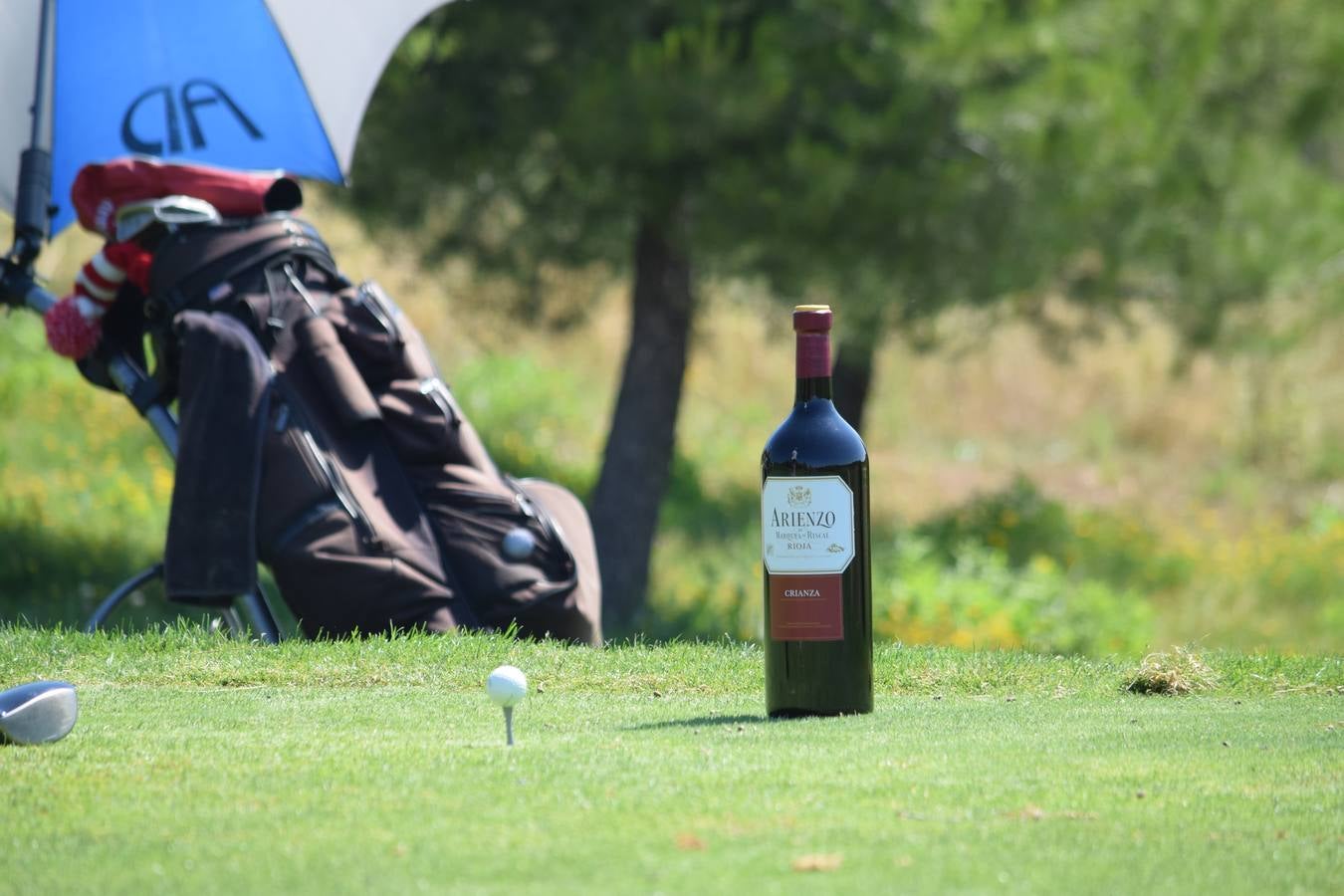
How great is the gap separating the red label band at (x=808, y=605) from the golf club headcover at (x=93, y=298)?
393 centimetres

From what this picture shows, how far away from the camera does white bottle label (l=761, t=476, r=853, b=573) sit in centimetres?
398

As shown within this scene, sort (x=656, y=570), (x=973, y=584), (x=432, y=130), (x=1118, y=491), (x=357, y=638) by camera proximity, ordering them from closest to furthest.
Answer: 1. (x=357, y=638)
2. (x=432, y=130)
3. (x=973, y=584)
4. (x=656, y=570)
5. (x=1118, y=491)

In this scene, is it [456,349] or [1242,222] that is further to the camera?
[456,349]

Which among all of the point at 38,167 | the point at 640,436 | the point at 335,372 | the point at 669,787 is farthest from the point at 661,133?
the point at 669,787

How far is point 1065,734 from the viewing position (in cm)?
394

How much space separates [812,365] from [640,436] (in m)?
7.57

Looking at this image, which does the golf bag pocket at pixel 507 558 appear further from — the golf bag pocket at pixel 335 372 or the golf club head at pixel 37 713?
the golf club head at pixel 37 713

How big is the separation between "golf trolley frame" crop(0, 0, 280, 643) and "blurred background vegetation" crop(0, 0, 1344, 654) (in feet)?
8.42

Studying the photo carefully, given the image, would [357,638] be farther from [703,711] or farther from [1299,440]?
[1299,440]

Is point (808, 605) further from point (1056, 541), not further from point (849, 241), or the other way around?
point (1056, 541)

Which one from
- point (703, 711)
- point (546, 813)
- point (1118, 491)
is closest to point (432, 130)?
point (703, 711)

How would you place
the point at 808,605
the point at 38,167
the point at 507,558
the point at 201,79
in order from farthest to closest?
the point at 201,79
the point at 38,167
the point at 507,558
the point at 808,605

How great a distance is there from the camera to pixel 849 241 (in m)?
10.0

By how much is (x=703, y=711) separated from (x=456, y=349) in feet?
44.8
